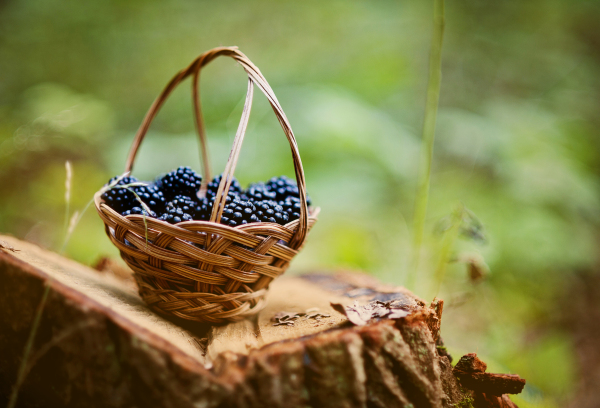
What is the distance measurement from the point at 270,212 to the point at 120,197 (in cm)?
42

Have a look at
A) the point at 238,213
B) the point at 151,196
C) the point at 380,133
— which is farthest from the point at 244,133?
the point at 380,133

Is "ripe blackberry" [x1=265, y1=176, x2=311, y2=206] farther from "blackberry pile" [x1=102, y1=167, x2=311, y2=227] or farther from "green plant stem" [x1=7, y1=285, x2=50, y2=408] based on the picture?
"green plant stem" [x1=7, y1=285, x2=50, y2=408]

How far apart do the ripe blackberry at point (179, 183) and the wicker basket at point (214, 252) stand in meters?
0.17

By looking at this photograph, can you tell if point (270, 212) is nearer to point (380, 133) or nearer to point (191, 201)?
point (191, 201)

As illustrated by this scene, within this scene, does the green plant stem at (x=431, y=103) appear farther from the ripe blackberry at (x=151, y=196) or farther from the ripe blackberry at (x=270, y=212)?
the ripe blackberry at (x=151, y=196)

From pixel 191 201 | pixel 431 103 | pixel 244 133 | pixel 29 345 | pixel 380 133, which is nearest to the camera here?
pixel 29 345

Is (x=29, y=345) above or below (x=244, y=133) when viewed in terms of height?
below

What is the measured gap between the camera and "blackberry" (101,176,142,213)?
96cm

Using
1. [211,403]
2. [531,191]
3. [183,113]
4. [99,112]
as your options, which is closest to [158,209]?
[211,403]

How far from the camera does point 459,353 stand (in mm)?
1248

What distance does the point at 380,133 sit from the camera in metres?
2.56

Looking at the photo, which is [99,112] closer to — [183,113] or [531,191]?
[183,113]

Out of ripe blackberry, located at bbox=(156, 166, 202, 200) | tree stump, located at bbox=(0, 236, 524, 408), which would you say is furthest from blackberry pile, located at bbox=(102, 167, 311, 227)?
tree stump, located at bbox=(0, 236, 524, 408)

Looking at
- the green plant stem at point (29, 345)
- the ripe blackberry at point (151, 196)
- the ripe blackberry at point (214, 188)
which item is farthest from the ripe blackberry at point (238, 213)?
the green plant stem at point (29, 345)
